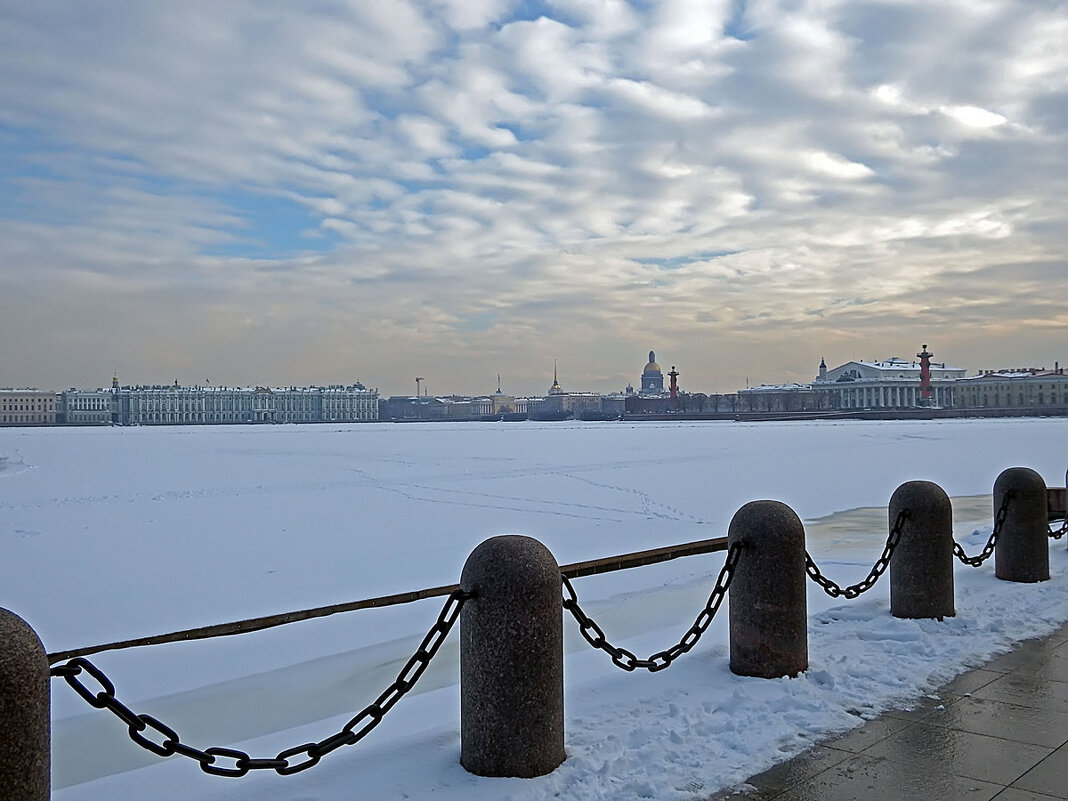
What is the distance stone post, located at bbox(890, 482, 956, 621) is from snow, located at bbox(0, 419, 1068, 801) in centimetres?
16

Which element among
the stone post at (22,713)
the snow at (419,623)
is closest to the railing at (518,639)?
the stone post at (22,713)

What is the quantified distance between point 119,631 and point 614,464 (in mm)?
24265

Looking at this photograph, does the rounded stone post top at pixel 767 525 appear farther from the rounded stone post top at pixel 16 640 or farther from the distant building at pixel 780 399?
the distant building at pixel 780 399

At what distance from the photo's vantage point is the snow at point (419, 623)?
15.5 ft

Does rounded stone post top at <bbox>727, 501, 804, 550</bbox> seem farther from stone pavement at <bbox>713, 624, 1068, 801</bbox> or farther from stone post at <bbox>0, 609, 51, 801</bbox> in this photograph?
stone post at <bbox>0, 609, 51, 801</bbox>

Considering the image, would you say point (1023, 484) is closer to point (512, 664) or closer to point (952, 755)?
point (952, 755)

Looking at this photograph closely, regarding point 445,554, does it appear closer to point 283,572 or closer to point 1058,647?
point 283,572

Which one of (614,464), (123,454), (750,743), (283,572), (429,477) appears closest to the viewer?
(750,743)

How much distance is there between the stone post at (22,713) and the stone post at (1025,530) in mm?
8018

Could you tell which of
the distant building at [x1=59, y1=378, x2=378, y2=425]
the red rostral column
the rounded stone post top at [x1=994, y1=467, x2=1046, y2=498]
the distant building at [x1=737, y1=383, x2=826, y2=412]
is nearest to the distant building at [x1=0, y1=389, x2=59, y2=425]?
the distant building at [x1=59, y1=378, x2=378, y2=425]

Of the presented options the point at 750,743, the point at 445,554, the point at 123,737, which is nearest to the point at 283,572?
the point at 445,554

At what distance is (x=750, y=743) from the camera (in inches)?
183

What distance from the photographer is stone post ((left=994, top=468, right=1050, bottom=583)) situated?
8.58m

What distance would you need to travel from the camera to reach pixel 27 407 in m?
189
